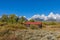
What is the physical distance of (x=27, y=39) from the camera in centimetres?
2159

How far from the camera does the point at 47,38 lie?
21.5 m

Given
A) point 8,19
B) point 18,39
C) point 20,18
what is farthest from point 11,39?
point 20,18

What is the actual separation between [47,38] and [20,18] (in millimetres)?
88682

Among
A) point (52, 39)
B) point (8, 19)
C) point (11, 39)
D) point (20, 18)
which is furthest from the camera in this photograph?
point (20, 18)

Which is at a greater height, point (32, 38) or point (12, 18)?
point (12, 18)

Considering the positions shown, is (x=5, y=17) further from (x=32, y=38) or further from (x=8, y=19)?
(x=32, y=38)

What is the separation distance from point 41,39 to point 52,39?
1.40 meters

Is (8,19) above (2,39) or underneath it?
above

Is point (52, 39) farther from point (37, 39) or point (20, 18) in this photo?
point (20, 18)

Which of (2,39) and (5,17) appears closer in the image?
(2,39)

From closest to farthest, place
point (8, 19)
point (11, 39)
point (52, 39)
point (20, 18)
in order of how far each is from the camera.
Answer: point (11, 39)
point (52, 39)
point (8, 19)
point (20, 18)

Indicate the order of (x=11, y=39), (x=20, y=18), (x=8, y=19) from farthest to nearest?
(x=20, y=18), (x=8, y=19), (x=11, y=39)

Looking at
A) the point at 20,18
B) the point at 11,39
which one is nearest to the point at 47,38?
the point at 11,39

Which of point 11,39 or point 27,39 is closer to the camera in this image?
point 11,39
